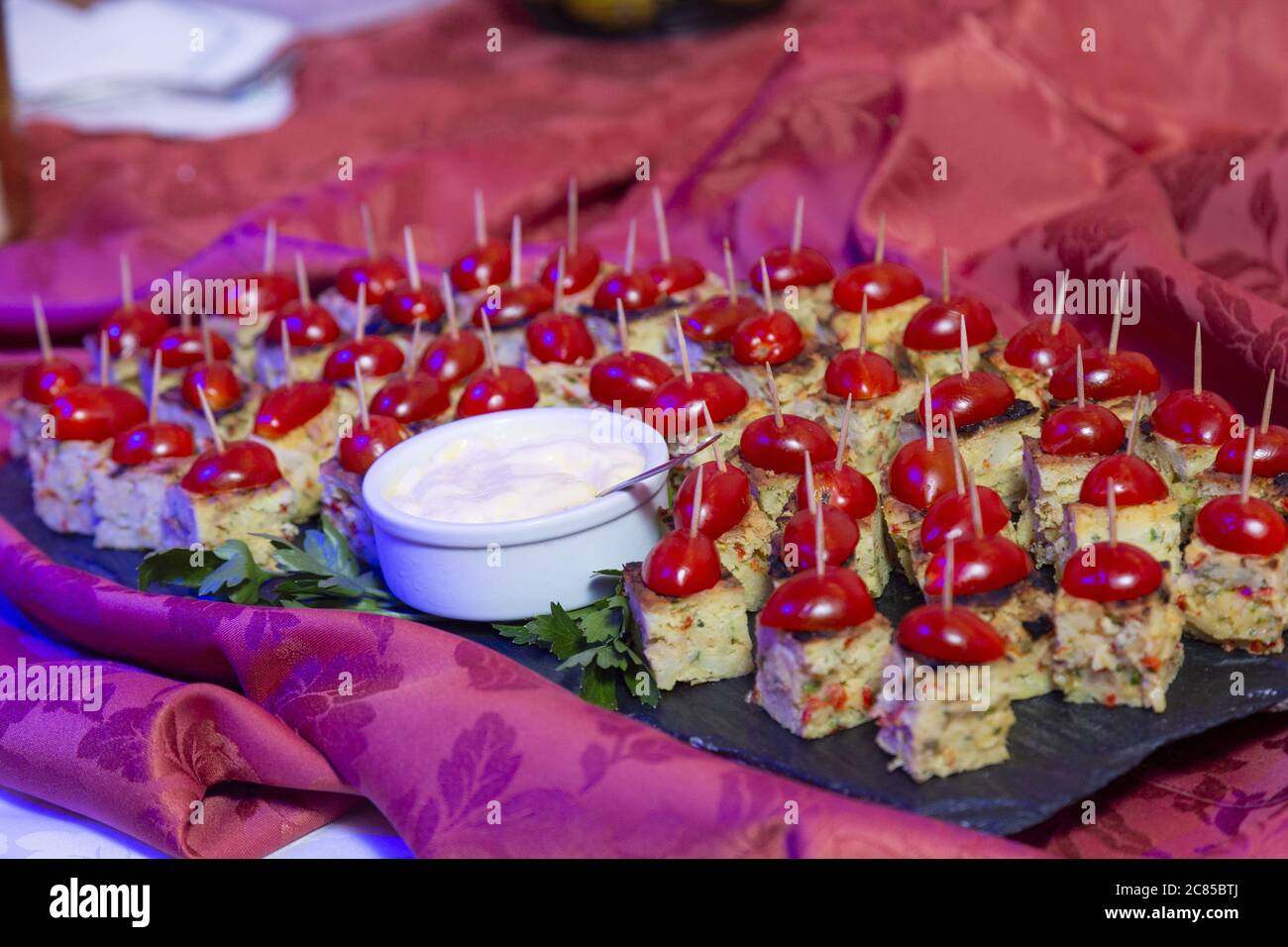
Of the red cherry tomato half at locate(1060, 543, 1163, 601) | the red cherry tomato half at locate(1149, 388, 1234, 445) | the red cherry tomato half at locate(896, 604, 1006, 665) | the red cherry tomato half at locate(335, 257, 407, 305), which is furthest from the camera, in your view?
the red cherry tomato half at locate(335, 257, 407, 305)

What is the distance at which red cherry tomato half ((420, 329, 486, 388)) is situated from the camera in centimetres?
405

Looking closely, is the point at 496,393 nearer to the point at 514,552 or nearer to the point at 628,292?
the point at 628,292

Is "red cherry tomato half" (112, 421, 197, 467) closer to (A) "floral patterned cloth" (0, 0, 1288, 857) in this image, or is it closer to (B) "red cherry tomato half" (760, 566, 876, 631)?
(A) "floral patterned cloth" (0, 0, 1288, 857)

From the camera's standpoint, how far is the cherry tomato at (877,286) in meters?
4.09

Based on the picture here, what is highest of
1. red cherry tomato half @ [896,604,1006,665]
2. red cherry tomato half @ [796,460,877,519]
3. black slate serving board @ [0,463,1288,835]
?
red cherry tomato half @ [796,460,877,519]

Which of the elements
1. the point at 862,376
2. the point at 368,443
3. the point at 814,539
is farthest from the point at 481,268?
the point at 814,539

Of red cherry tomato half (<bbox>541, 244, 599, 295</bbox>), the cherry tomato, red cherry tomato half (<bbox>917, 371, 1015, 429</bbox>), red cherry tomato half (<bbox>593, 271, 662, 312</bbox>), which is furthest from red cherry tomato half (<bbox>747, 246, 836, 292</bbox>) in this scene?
red cherry tomato half (<bbox>917, 371, 1015, 429</bbox>)

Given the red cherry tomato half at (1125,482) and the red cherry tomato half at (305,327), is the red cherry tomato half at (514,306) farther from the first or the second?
the red cherry tomato half at (1125,482)

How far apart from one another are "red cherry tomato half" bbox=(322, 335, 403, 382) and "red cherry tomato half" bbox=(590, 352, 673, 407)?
1.96 feet

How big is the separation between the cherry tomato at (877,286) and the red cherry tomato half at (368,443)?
1.26m

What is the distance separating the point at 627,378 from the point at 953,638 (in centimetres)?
134

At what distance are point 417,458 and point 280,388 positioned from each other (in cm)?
61

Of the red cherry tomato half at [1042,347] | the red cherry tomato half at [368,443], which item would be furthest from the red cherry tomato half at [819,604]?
the red cherry tomato half at [368,443]

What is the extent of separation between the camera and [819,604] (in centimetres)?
280
